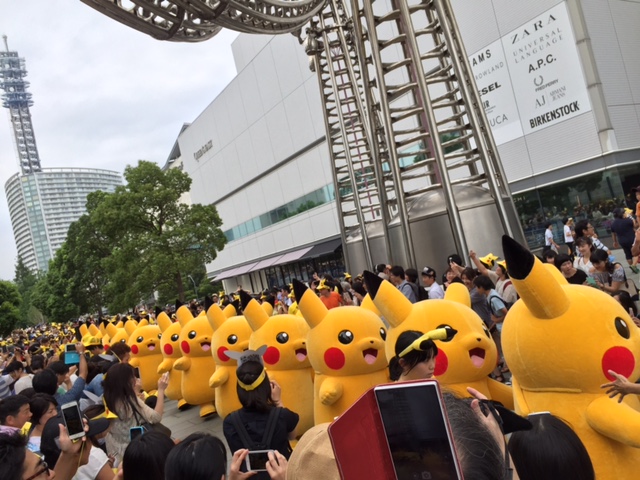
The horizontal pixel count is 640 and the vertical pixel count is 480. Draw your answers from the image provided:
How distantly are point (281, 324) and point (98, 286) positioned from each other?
38107 millimetres

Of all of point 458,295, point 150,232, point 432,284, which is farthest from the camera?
point 150,232

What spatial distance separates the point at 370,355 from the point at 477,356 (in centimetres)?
99

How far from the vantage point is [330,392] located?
4.44m

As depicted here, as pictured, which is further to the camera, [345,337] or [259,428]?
[345,337]

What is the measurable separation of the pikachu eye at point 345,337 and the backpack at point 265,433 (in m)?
1.60

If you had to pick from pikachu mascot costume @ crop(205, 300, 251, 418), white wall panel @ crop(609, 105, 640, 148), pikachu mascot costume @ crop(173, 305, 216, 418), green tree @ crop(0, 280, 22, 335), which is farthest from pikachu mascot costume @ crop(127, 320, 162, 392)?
green tree @ crop(0, 280, 22, 335)

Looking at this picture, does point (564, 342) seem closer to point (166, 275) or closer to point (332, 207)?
point (166, 275)

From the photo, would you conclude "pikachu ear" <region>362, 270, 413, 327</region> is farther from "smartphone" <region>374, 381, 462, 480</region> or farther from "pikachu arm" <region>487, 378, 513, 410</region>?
"smartphone" <region>374, 381, 462, 480</region>

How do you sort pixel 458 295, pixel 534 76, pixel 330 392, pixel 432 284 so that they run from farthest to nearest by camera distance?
pixel 534 76, pixel 432 284, pixel 458 295, pixel 330 392

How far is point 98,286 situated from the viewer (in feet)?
132

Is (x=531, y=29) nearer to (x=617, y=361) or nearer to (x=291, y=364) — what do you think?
(x=291, y=364)

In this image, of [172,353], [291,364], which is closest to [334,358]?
[291,364]

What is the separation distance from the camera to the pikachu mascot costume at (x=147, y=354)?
948 cm

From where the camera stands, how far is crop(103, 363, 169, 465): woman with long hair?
395 centimetres
